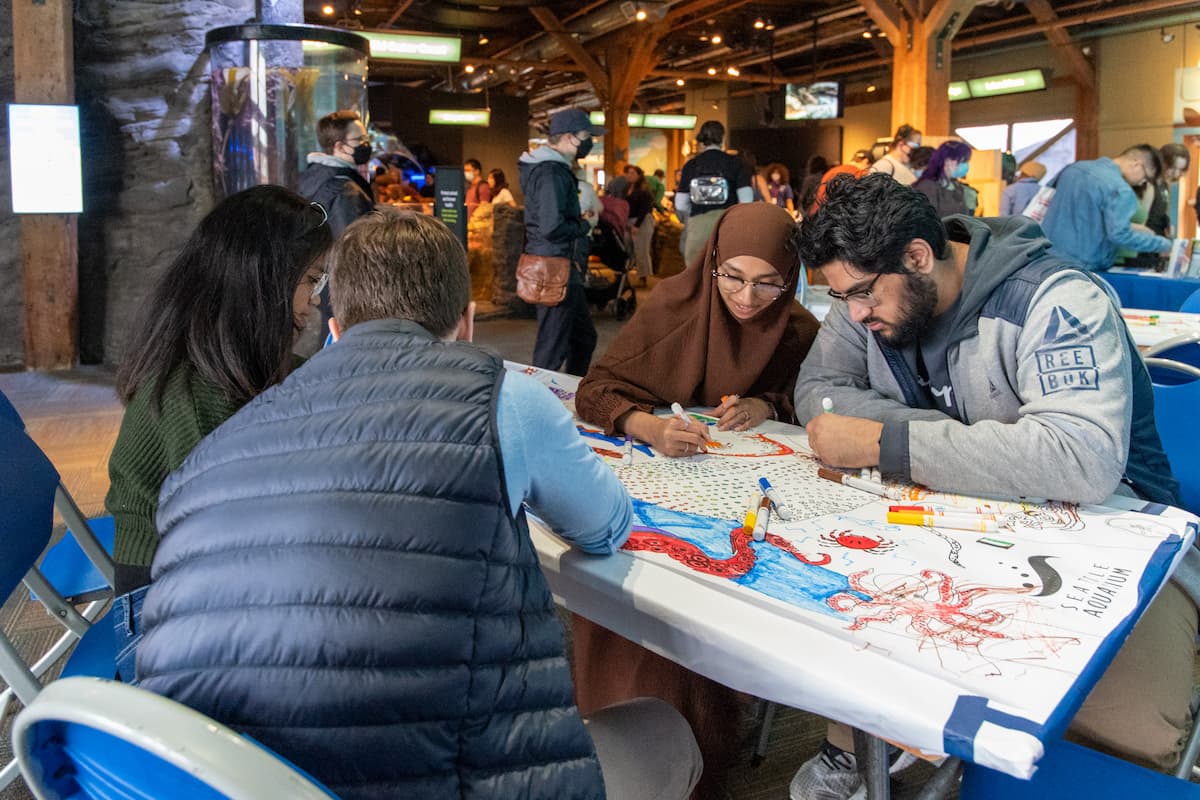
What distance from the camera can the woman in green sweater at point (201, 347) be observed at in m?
1.62

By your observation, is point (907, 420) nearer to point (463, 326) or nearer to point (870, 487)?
point (870, 487)

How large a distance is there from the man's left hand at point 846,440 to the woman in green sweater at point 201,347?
1064mm

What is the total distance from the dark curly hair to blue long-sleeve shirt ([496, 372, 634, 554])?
0.74 m

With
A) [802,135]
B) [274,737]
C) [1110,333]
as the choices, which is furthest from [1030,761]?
[802,135]

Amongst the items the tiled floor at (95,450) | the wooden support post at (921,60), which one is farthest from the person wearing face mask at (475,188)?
the wooden support post at (921,60)

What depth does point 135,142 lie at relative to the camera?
6.90m

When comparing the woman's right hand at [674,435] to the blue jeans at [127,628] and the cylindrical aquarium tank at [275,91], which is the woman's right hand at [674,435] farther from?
the cylindrical aquarium tank at [275,91]

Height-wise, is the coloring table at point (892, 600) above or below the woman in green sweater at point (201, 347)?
below

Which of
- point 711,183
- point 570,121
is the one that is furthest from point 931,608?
point 711,183

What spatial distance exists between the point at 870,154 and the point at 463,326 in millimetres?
8064

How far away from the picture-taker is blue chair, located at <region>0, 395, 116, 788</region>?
162 cm

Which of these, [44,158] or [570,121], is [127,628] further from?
[44,158]

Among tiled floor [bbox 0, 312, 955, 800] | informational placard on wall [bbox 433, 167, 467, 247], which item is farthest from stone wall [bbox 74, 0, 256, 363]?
informational placard on wall [bbox 433, 167, 467, 247]

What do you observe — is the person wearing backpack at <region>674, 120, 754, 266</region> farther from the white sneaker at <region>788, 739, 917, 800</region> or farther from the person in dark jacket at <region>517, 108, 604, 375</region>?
the white sneaker at <region>788, 739, 917, 800</region>
